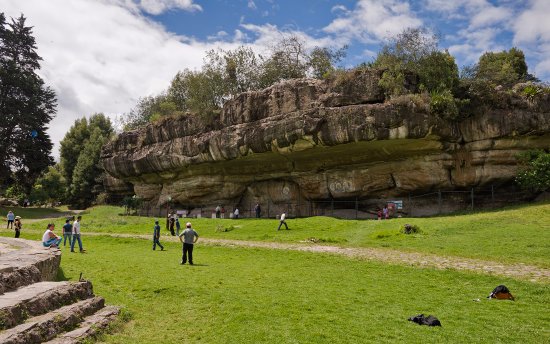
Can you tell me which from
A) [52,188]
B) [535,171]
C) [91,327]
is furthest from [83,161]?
[91,327]

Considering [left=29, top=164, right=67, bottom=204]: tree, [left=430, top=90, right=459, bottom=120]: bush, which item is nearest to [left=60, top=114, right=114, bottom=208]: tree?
[left=29, top=164, right=67, bottom=204]: tree

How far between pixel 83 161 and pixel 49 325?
62.7 meters

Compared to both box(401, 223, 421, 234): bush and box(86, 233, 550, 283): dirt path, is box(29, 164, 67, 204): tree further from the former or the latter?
box(401, 223, 421, 234): bush

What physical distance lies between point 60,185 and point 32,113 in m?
15.3

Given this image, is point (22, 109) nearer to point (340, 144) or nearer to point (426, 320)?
point (340, 144)

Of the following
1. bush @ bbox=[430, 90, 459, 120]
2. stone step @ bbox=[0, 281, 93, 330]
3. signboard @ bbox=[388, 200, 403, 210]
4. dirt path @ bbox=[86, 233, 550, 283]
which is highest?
bush @ bbox=[430, 90, 459, 120]

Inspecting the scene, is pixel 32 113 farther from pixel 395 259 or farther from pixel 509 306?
pixel 509 306

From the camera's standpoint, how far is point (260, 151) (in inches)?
1359

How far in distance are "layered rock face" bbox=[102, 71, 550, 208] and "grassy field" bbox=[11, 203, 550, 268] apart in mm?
5675

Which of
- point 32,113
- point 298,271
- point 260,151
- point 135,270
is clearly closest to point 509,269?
point 298,271

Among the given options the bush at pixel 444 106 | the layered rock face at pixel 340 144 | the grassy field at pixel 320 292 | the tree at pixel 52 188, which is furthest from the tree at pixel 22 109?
the bush at pixel 444 106

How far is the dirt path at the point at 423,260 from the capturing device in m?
Answer: 13.7

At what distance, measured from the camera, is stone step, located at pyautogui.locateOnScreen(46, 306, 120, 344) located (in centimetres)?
708

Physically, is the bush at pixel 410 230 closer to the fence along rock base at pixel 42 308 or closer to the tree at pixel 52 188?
the fence along rock base at pixel 42 308
